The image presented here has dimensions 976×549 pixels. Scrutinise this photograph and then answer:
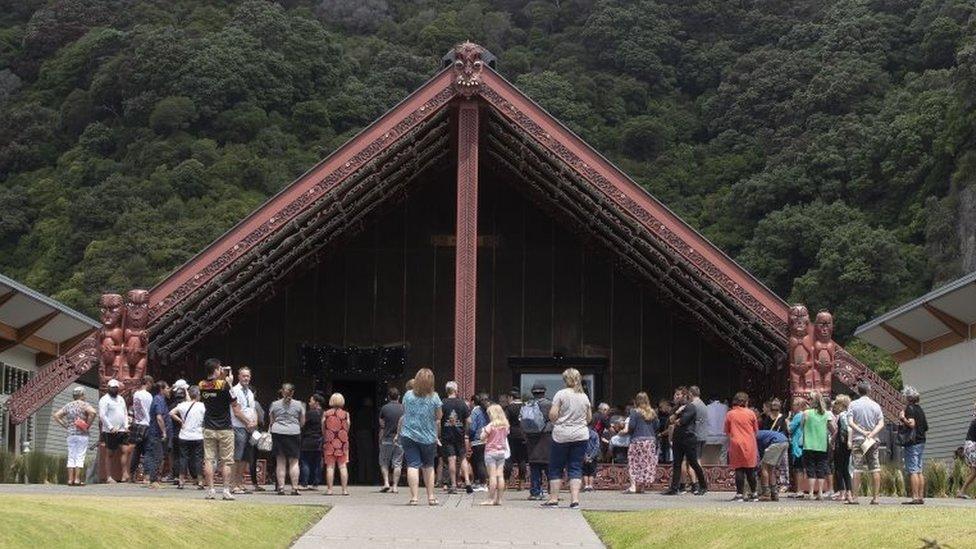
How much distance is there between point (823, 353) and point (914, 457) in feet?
16.7

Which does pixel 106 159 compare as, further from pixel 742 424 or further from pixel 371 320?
pixel 742 424

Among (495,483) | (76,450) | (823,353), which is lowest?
(495,483)

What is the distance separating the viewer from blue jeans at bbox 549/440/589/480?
776 inches

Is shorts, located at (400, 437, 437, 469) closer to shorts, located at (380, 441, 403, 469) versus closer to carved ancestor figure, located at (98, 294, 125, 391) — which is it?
→ shorts, located at (380, 441, 403, 469)

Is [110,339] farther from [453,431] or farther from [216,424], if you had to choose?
[216,424]

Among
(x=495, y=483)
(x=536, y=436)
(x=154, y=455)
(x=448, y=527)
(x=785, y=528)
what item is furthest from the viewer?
(x=154, y=455)

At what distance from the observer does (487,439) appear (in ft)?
67.9

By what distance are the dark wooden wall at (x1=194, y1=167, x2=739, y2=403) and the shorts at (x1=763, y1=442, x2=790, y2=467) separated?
10502mm

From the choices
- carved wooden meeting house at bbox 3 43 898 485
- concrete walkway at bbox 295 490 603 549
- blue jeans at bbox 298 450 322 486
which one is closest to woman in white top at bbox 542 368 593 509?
concrete walkway at bbox 295 490 603 549

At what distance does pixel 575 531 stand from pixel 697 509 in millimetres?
1923

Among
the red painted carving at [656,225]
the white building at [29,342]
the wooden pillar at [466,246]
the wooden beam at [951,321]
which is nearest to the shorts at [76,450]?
the wooden pillar at [466,246]

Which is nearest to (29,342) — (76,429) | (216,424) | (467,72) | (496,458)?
(76,429)

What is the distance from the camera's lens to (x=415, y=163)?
3094cm

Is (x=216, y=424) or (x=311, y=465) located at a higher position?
(x=216, y=424)
